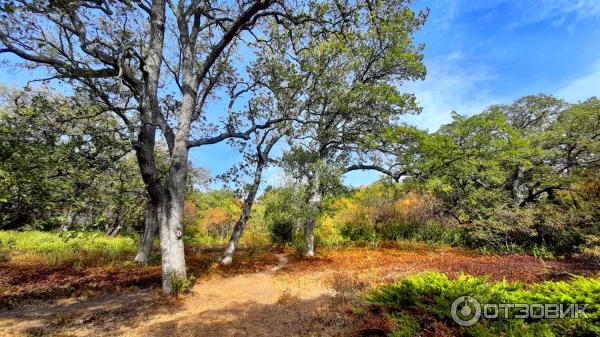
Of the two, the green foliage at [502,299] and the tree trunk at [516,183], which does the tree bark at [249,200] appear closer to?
the green foliage at [502,299]

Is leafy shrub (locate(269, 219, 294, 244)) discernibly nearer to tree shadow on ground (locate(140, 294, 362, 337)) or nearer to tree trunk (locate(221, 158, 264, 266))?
tree trunk (locate(221, 158, 264, 266))

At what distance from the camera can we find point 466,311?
3590mm

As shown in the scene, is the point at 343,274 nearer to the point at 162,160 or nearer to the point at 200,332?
the point at 200,332

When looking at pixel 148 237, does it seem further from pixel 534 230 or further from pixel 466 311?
pixel 534 230

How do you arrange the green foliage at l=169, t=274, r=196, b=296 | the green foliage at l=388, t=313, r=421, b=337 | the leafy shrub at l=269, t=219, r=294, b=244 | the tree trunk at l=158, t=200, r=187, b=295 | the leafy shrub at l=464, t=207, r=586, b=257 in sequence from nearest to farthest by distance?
the green foliage at l=388, t=313, r=421, b=337 → the green foliage at l=169, t=274, r=196, b=296 → the tree trunk at l=158, t=200, r=187, b=295 → the leafy shrub at l=464, t=207, r=586, b=257 → the leafy shrub at l=269, t=219, r=294, b=244

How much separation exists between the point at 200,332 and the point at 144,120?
239 inches

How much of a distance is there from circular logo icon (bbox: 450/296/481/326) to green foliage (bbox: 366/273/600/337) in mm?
69

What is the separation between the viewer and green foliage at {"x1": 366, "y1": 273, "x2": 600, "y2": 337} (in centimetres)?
284

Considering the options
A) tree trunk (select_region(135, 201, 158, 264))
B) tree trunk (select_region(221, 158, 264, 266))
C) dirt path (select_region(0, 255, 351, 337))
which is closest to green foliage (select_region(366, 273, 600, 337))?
dirt path (select_region(0, 255, 351, 337))

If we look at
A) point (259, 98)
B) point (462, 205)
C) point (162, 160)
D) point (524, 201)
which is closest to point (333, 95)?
point (259, 98)

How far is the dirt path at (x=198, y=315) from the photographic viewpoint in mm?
5730

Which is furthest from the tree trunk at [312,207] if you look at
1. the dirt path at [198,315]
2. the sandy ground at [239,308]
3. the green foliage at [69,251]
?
the green foliage at [69,251]

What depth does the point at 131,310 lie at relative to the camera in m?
7.21

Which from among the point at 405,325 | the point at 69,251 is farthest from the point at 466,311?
the point at 69,251
